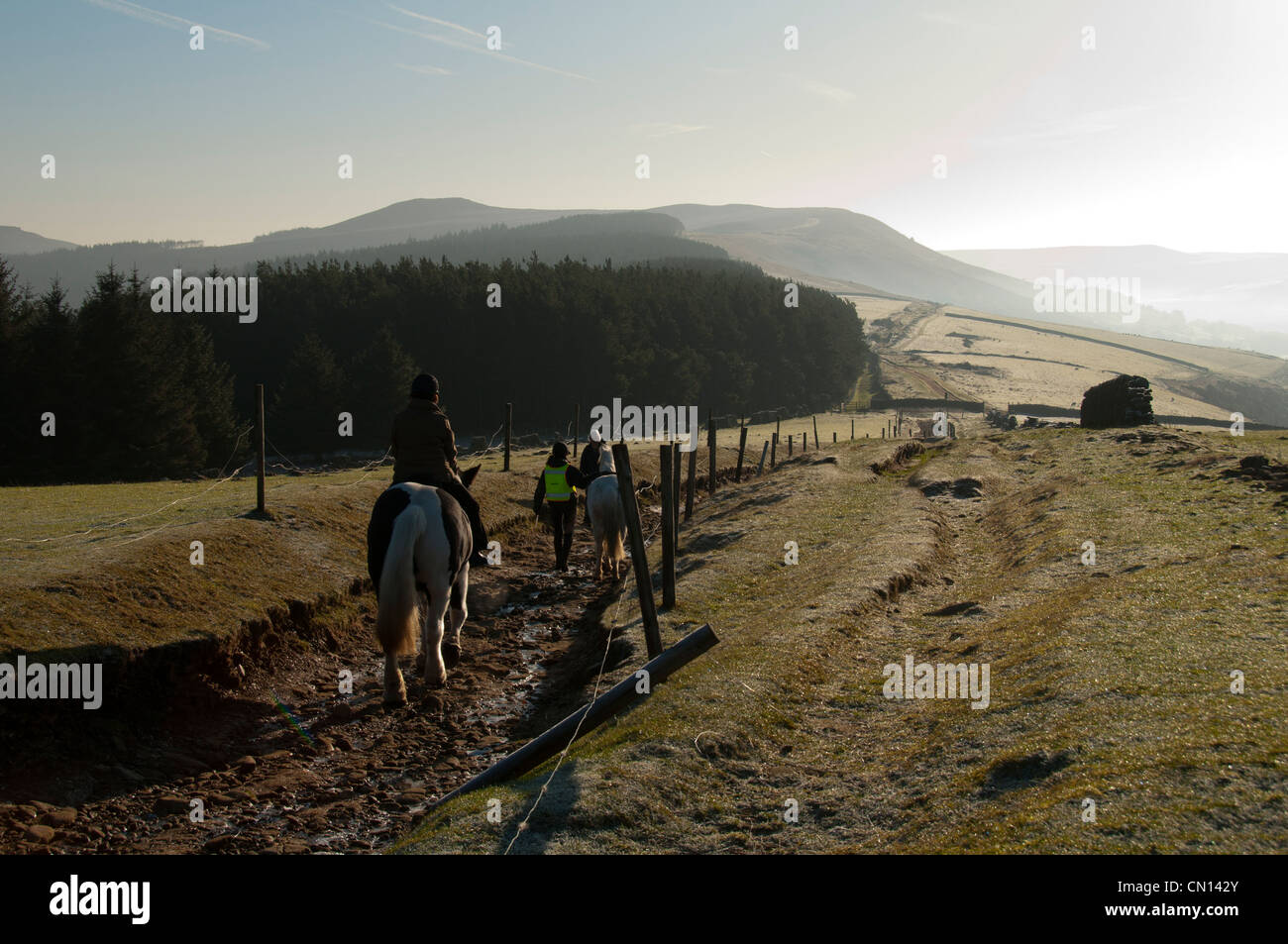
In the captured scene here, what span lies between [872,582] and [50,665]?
39.8 feet

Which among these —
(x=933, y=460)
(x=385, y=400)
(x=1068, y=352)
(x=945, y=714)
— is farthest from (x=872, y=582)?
(x=1068, y=352)

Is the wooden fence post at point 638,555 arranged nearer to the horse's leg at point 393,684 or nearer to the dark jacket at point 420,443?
the dark jacket at point 420,443

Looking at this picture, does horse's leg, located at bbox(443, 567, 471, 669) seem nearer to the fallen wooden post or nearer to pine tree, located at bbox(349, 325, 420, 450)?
the fallen wooden post

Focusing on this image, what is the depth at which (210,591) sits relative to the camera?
1329cm

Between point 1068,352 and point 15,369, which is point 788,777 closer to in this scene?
point 15,369

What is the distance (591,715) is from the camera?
9102 millimetres

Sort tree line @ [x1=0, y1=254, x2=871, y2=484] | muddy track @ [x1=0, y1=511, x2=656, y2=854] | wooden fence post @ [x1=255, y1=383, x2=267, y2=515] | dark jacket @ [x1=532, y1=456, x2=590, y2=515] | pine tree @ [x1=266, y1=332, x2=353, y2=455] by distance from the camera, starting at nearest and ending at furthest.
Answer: muddy track @ [x1=0, y1=511, x2=656, y2=854] < wooden fence post @ [x1=255, y1=383, x2=267, y2=515] < dark jacket @ [x1=532, y1=456, x2=590, y2=515] < tree line @ [x1=0, y1=254, x2=871, y2=484] < pine tree @ [x1=266, y1=332, x2=353, y2=455]

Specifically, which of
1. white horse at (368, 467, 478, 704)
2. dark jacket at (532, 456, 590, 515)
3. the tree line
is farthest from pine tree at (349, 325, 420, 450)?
white horse at (368, 467, 478, 704)

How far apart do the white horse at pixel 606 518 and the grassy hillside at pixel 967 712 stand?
6.77 feet

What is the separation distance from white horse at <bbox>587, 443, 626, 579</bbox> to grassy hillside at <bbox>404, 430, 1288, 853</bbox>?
2065 millimetres

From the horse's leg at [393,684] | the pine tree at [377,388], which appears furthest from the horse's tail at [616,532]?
the pine tree at [377,388]

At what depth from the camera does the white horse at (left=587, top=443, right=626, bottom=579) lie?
18.4 m

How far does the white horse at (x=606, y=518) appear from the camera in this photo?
18422 millimetres
